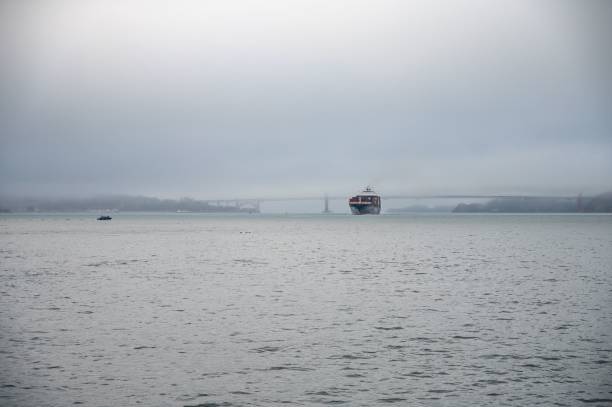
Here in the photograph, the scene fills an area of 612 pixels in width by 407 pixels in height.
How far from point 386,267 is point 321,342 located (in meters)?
29.3

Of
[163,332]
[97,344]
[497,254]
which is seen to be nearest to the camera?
[97,344]

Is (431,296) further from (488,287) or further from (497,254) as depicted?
(497,254)

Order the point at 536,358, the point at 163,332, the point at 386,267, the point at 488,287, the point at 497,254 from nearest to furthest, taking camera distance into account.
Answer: the point at 536,358 < the point at 163,332 < the point at 488,287 < the point at 386,267 < the point at 497,254

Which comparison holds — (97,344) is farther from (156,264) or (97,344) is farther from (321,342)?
(156,264)

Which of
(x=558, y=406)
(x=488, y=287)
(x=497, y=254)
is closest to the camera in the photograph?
(x=558, y=406)

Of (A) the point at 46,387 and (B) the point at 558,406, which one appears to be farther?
(A) the point at 46,387

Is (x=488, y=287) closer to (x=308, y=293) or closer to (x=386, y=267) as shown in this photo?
(x=308, y=293)

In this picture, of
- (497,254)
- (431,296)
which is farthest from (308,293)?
(497,254)

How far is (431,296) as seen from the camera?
30.8 metres

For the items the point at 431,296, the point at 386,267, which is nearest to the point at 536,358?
the point at 431,296

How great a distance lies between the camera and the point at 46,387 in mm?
14953

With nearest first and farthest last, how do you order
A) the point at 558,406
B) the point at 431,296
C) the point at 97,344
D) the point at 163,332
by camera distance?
the point at 558,406
the point at 97,344
the point at 163,332
the point at 431,296

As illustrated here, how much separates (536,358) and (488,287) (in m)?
17.5

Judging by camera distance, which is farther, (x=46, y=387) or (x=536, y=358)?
(x=536, y=358)
